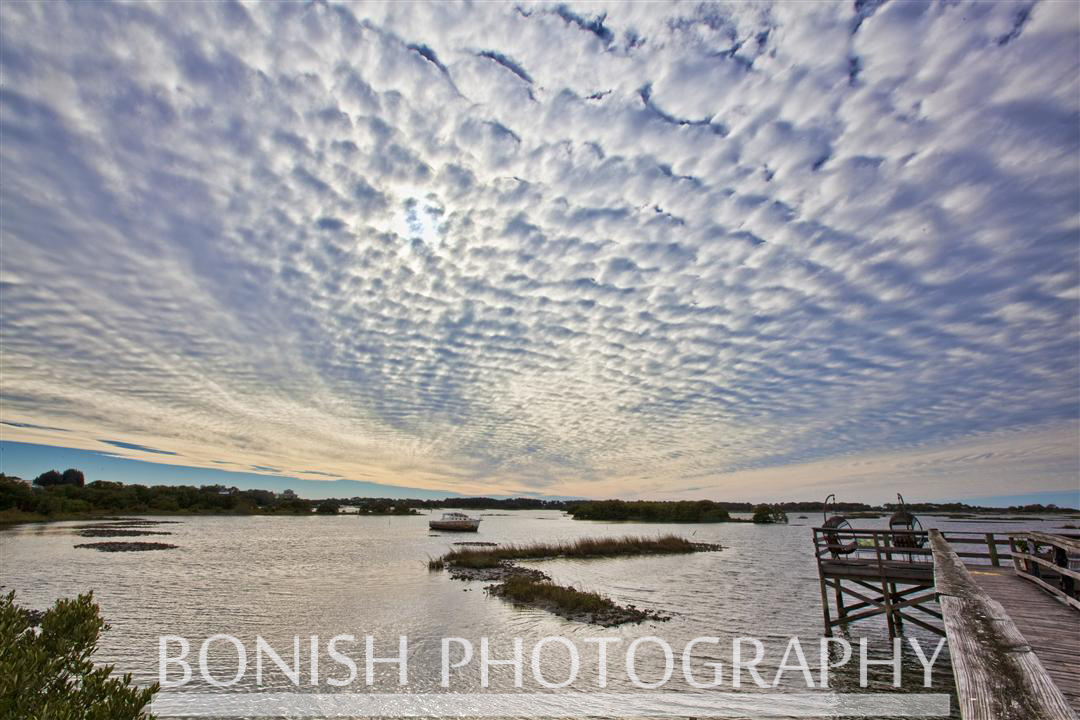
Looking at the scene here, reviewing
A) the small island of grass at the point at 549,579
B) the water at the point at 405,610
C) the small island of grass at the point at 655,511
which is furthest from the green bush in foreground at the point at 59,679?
the small island of grass at the point at 655,511

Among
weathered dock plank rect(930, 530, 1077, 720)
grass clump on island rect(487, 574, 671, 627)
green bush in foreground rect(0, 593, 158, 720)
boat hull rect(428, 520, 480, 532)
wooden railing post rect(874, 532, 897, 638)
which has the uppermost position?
weathered dock plank rect(930, 530, 1077, 720)

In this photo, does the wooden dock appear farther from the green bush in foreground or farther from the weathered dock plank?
the green bush in foreground

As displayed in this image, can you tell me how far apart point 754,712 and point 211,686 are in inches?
610

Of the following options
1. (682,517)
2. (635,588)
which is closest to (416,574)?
(635,588)

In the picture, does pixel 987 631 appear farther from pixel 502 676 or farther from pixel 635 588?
pixel 635 588

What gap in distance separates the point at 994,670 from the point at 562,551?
5731 cm

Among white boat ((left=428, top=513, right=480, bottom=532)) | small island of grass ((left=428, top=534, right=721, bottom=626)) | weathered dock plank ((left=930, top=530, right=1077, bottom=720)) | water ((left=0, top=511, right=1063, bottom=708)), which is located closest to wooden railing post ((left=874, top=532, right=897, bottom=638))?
water ((left=0, top=511, right=1063, bottom=708))

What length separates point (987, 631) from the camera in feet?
11.8

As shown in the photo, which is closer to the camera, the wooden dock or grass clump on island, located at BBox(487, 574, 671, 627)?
the wooden dock

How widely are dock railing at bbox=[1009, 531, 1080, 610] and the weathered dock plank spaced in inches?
319

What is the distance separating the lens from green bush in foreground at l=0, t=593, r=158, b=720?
19.4ft

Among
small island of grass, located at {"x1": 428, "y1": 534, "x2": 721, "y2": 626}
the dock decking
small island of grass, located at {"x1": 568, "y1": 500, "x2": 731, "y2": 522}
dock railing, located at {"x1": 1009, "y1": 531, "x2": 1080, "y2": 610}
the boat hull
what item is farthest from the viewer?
small island of grass, located at {"x1": 568, "y1": 500, "x2": 731, "y2": 522}

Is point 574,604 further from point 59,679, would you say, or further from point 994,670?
point 994,670

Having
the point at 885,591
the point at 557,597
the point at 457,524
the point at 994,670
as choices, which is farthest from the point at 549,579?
the point at 457,524
